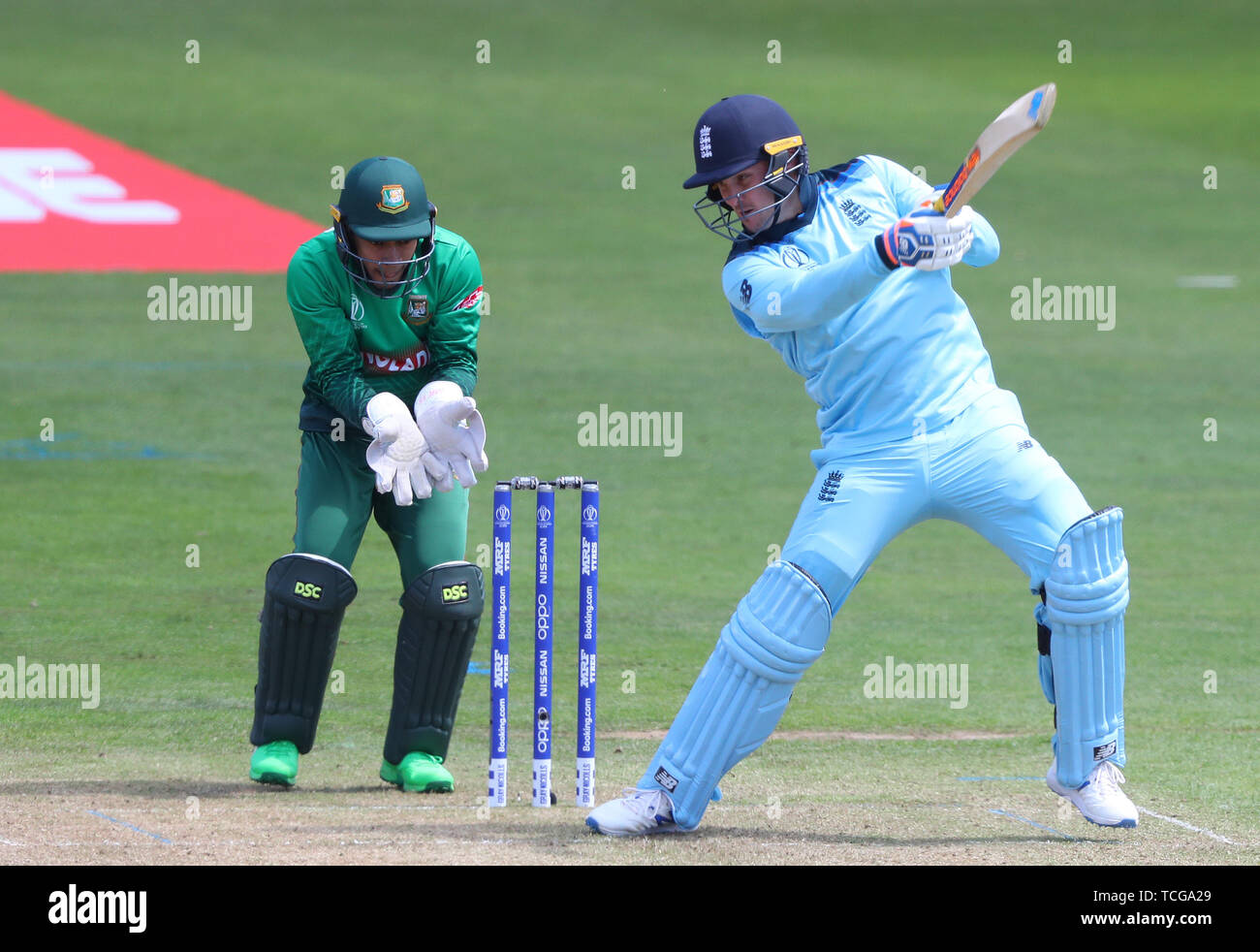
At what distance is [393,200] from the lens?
5.80 meters

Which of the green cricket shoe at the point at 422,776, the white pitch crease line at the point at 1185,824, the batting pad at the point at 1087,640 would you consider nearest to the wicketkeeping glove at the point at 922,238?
the batting pad at the point at 1087,640

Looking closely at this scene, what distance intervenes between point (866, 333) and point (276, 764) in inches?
96.7

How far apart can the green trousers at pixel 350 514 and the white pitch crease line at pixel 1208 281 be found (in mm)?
14234

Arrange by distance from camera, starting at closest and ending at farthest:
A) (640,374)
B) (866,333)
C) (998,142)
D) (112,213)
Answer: (998,142) → (866,333) → (640,374) → (112,213)

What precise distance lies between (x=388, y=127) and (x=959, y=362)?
19.3 metres

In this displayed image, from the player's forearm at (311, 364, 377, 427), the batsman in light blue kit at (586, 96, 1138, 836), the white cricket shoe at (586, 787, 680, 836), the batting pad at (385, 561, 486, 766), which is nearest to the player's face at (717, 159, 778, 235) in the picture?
the batsman in light blue kit at (586, 96, 1138, 836)

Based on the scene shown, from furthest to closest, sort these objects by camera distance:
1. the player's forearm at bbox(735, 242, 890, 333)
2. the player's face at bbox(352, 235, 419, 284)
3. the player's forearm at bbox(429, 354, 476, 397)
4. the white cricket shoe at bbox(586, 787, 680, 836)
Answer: the player's forearm at bbox(429, 354, 476, 397), the player's face at bbox(352, 235, 419, 284), the white cricket shoe at bbox(586, 787, 680, 836), the player's forearm at bbox(735, 242, 890, 333)

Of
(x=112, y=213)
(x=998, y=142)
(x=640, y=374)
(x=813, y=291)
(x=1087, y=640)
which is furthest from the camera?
(x=112, y=213)

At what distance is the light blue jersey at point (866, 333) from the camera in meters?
5.34

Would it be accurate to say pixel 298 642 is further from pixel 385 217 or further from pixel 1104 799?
pixel 1104 799

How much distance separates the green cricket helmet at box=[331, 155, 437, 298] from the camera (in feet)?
19.0

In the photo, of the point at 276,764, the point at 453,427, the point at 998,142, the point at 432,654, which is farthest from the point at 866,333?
the point at 276,764

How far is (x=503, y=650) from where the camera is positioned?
566 centimetres

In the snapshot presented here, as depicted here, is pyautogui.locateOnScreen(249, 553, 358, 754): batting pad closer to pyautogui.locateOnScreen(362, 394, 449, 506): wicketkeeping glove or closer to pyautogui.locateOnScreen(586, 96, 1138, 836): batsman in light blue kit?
pyautogui.locateOnScreen(362, 394, 449, 506): wicketkeeping glove
